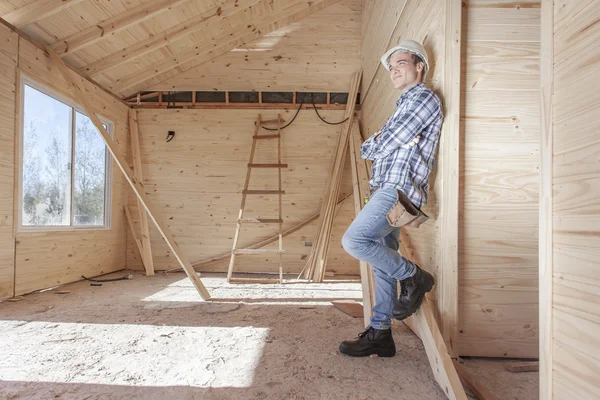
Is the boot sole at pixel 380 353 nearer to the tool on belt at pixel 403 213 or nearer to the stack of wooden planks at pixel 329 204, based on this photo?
the tool on belt at pixel 403 213

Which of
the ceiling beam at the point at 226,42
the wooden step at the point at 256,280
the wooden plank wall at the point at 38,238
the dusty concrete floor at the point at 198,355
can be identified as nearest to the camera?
the dusty concrete floor at the point at 198,355

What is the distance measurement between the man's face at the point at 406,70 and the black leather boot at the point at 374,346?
1372 mm

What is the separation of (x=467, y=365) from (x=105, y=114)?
16.0 feet

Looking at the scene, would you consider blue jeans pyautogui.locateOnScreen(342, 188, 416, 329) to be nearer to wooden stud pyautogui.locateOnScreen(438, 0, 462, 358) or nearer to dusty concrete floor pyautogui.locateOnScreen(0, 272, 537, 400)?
wooden stud pyautogui.locateOnScreen(438, 0, 462, 358)

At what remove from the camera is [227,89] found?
5.12 meters

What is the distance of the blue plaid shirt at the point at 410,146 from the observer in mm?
1722

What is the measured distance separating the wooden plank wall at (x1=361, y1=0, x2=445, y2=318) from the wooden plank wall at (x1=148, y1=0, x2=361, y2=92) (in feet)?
2.30

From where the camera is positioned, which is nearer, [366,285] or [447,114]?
[447,114]

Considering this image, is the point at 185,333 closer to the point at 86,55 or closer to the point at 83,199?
the point at 83,199

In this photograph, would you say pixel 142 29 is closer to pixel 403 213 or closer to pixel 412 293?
pixel 403 213

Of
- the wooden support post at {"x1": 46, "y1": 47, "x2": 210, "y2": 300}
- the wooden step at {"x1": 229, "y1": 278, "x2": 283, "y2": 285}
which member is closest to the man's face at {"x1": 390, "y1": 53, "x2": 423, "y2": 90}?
the wooden support post at {"x1": 46, "y1": 47, "x2": 210, "y2": 300}

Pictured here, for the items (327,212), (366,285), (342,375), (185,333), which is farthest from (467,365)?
(327,212)

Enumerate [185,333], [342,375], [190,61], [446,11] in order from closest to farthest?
[342,375], [446,11], [185,333], [190,61]

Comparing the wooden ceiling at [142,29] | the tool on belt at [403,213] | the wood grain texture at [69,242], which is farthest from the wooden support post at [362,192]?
the wood grain texture at [69,242]
